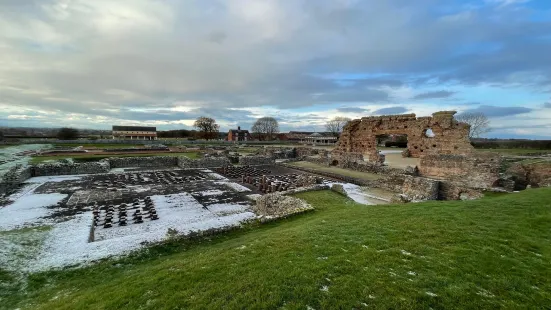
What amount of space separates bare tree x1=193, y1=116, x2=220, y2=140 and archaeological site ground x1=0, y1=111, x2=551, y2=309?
7487 cm

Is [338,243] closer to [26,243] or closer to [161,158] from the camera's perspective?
[26,243]

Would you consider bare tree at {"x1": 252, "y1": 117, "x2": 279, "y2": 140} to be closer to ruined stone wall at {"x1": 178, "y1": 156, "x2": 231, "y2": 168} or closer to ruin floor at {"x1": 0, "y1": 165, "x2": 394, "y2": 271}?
ruined stone wall at {"x1": 178, "y1": 156, "x2": 231, "y2": 168}

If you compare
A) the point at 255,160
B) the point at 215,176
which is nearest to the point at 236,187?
the point at 215,176

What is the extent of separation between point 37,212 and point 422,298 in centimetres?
1651

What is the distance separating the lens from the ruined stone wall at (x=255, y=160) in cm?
3135

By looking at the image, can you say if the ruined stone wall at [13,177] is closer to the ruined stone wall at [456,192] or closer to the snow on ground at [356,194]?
the snow on ground at [356,194]

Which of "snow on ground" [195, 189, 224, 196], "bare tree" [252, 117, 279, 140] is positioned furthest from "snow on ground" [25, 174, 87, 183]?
"bare tree" [252, 117, 279, 140]

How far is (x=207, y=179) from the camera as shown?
71.8ft

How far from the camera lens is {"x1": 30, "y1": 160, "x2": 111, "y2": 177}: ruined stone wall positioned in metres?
22.3

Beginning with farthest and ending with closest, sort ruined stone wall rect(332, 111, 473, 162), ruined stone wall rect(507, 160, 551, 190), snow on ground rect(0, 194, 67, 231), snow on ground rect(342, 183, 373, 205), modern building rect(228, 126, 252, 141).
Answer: modern building rect(228, 126, 252, 141) → ruined stone wall rect(332, 111, 473, 162) → ruined stone wall rect(507, 160, 551, 190) → snow on ground rect(342, 183, 373, 205) → snow on ground rect(0, 194, 67, 231)

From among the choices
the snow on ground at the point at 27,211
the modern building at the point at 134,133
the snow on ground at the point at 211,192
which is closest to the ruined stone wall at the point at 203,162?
the snow on ground at the point at 211,192

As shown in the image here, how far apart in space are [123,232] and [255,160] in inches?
851

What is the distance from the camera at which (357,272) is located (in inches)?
185

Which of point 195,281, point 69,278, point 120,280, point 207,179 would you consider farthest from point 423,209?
point 207,179
